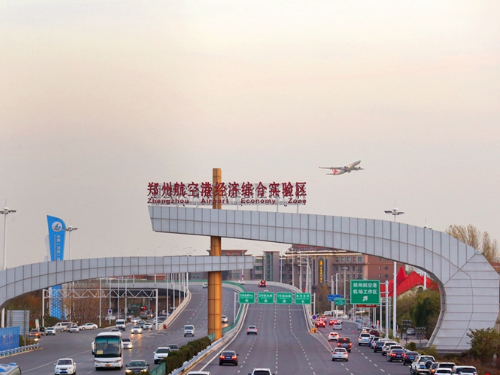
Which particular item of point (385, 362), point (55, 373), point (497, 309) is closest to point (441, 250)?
point (497, 309)

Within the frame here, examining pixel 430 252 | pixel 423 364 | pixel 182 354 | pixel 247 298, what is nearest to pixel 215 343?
pixel 430 252

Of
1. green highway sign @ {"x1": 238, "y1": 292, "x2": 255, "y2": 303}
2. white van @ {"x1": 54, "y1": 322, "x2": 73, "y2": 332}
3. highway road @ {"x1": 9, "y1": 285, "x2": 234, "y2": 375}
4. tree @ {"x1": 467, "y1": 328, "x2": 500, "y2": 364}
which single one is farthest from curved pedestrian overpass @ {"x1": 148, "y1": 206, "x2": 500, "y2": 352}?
white van @ {"x1": 54, "y1": 322, "x2": 73, "y2": 332}

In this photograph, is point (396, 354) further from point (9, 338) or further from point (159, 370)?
point (9, 338)

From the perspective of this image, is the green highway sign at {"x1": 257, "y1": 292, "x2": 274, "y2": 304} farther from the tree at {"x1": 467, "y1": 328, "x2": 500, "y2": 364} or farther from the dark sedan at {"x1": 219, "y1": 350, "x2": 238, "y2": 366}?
the dark sedan at {"x1": 219, "y1": 350, "x2": 238, "y2": 366}

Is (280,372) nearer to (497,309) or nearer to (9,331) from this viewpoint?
(497,309)

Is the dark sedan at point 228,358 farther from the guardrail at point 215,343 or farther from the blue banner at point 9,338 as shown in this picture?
the blue banner at point 9,338

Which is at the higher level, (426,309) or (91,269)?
(91,269)

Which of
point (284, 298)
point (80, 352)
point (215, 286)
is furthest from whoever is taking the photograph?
point (284, 298)
